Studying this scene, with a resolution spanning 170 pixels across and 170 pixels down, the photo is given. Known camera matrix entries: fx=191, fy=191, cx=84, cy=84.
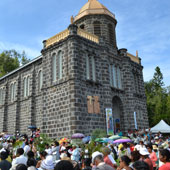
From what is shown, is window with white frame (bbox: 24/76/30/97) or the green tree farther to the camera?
the green tree

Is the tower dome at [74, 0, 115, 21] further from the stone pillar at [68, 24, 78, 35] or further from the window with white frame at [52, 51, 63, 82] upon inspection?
the window with white frame at [52, 51, 63, 82]

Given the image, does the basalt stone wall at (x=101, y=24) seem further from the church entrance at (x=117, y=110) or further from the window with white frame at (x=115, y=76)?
the church entrance at (x=117, y=110)

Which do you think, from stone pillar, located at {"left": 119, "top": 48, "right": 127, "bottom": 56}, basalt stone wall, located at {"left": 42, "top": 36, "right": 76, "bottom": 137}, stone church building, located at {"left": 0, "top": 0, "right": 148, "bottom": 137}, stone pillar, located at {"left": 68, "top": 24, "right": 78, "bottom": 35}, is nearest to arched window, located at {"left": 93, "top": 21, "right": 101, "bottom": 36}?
stone church building, located at {"left": 0, "top": 0, "right": 148, "bottom": 137}

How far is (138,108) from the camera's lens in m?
22.1

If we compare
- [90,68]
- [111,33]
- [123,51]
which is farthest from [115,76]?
[111,33]

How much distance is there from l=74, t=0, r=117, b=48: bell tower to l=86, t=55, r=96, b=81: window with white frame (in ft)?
12.0

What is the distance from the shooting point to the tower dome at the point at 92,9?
21703 millimetres

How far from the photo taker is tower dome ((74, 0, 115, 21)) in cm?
2170

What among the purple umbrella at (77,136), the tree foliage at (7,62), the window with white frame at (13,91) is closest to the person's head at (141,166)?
the purple umbrella at (77,136)

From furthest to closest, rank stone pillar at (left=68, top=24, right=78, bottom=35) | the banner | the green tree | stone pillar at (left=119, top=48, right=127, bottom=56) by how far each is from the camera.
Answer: the green tree, stone pillar at (left=119, top=48, right=127, bottom=56), the banner, stone pillar at (left=68, top=24, right=78, bottom=35)

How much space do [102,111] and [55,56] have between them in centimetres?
685

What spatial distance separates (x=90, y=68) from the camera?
59.0ft

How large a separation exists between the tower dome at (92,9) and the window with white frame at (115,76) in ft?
21.2

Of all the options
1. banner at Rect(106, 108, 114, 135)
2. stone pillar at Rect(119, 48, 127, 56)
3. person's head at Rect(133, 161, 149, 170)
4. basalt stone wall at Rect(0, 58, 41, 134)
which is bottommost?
person's head at Rect(133, 161, 149, 170)
